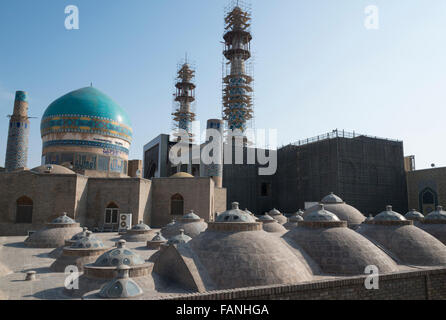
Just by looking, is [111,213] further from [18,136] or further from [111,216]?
[18,136]

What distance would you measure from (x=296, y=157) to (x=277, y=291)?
29.9 metres

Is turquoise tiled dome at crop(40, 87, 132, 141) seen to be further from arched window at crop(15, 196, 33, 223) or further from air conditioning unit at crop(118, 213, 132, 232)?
air conditioning unit at crop(118, 213, 132, 232)

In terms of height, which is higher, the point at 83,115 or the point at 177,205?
the point at 83,115

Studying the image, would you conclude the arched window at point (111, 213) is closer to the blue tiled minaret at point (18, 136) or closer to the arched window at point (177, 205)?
the arched window at point (177, 205)

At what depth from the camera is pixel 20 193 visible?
2061 cm

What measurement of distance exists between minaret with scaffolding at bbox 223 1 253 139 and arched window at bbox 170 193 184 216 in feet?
59.0

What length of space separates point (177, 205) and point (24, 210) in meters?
10.6

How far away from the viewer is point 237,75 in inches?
1649

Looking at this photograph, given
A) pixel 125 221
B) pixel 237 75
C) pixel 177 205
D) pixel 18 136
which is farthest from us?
pixel 237 75

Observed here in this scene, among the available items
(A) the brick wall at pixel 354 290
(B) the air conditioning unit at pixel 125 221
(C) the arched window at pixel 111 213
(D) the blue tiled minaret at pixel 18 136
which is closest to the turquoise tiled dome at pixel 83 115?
(D) the blue tiled minaret at pixel 18 136


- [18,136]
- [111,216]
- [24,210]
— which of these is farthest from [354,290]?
[18,136]

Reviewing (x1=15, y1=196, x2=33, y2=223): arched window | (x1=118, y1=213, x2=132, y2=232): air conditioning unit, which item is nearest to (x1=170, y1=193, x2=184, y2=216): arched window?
(x1=118, y1=213, x2=132, y2=232): air conditioning unit
